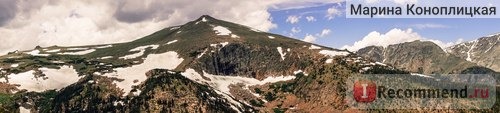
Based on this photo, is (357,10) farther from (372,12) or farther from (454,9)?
(454,9)

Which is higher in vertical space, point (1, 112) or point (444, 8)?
point (444, 8)

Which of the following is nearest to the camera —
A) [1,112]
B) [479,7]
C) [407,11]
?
[1,112]

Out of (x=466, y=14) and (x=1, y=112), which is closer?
(x=1, y=112)

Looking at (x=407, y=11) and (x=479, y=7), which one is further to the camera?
(x=479, y=7)

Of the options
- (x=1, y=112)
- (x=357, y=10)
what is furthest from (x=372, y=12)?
(x=1, y=112)

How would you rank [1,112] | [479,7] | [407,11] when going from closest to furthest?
[1,112] → [407,11] → [479,7]

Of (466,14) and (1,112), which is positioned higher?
(466,14)

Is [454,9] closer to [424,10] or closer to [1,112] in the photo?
[424,10]

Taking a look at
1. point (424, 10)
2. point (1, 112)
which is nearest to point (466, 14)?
point (424, 10)
